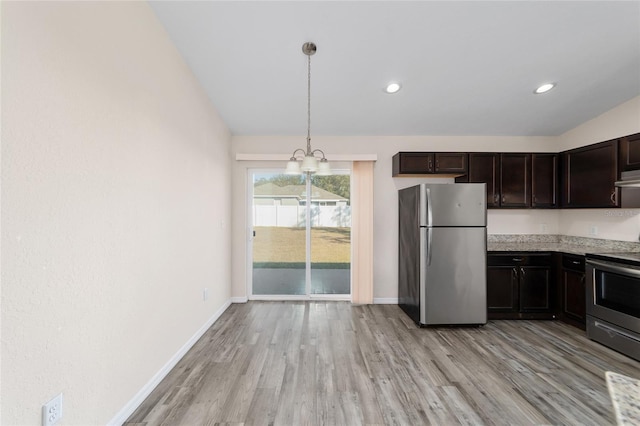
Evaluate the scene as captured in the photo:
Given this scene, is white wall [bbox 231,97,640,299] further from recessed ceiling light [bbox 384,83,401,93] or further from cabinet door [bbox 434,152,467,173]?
recessed ceiling light [bbox 384,83,401,93]

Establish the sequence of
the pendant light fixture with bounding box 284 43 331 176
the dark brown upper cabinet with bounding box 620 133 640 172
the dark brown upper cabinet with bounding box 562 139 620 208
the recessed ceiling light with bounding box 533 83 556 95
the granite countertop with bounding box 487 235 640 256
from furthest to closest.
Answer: the granite countertop with bounding box 487 235 640 256 < the dark brown upper cabinet with bounding box 562 139 620 208 < the recessed ceiling light with bounding box 533 83 556 95 < the dark brown upper cabinet with bounding box 620 133 640 172 < the pendant light fixture with bounding box 284 43 331 176

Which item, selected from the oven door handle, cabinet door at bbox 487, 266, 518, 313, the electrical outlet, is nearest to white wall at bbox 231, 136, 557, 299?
cabinet door at bbox 487, 266, 518, 313

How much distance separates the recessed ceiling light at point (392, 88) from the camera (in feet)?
9.81

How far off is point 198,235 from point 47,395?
5.95 feet

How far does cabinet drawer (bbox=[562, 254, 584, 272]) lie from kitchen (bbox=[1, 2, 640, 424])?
2.14ft

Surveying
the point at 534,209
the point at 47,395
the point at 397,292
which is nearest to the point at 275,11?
the point at 47,395

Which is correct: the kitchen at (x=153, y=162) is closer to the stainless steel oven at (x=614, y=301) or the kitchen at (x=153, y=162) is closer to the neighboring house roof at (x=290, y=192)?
the neighboring house roof at (x=290, y=192)

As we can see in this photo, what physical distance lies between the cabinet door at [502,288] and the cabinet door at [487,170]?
90 cm

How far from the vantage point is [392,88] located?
120 inches

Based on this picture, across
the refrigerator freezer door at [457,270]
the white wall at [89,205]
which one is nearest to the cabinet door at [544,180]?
the refrigerator freezer door at [457,270]

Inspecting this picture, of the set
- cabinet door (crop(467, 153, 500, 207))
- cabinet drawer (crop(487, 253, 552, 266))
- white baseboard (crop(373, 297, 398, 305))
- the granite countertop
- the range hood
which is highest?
cabinet door (crop(467, 153, 500, 207))

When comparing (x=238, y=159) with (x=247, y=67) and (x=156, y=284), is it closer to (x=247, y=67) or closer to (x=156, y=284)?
(x=247, y=67)

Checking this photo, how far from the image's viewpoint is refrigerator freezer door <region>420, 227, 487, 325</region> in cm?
326

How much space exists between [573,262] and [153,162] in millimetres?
4506
